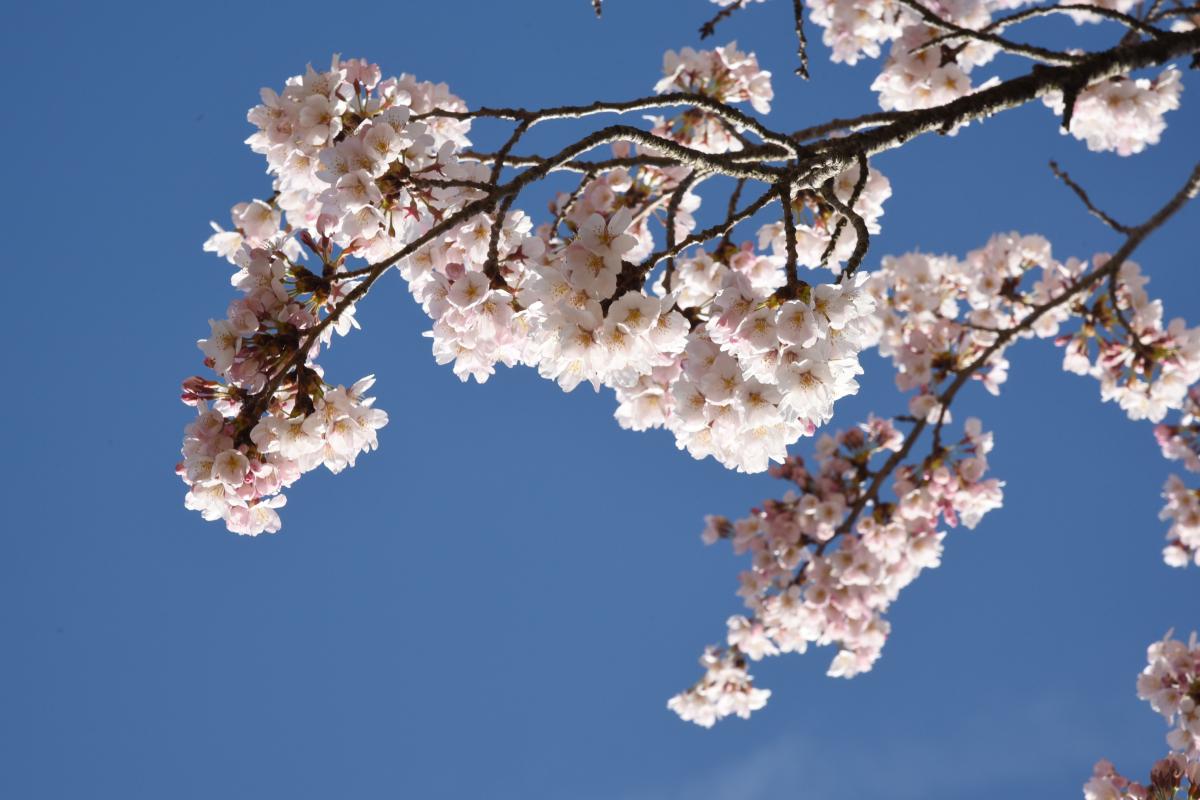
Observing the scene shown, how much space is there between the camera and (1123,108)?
5.12 metres

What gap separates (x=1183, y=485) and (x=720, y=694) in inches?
168

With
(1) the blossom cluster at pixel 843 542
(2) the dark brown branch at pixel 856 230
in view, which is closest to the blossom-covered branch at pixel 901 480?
(1) the blossom cluster at pixel 843 542

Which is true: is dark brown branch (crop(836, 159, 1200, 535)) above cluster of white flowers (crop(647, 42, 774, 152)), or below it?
below

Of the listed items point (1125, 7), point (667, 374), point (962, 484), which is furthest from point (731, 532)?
point (1125, 7)

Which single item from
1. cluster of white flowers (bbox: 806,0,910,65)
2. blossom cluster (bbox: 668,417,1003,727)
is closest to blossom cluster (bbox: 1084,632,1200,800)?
blossom cluster (bbox: 668,417,1003,727)

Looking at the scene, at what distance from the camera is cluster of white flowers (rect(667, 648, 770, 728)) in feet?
24.3

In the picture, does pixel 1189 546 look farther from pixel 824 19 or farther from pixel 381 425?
pixel 381 425

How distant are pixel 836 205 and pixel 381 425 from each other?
183 cm

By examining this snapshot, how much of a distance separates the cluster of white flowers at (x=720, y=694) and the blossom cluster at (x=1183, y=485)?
369 centimetres

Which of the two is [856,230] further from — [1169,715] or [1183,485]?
[1183,485]

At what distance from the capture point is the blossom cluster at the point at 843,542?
6.33 m

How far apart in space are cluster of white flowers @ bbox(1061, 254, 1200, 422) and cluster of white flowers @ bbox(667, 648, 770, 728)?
371cm

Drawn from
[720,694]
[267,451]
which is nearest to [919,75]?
[267,451]

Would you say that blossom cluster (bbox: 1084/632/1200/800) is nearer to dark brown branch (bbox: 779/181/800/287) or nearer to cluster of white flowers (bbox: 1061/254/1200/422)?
cluster of white flowers (bbox: 1061/254/1200/422)
